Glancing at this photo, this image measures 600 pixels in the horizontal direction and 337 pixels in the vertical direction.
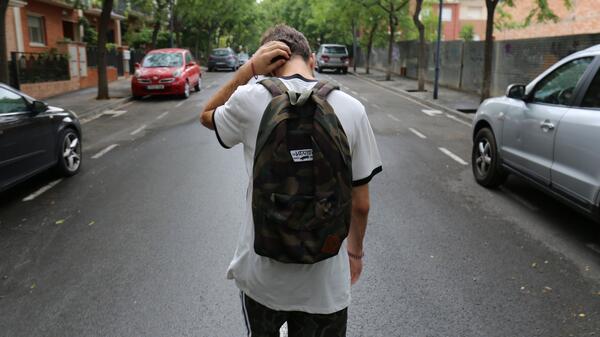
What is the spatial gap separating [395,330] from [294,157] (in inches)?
86.8

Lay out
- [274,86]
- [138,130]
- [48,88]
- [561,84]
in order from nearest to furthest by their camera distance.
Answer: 1. [274,86]
2. [561,84]
3. [138,130]
4. [48,88]

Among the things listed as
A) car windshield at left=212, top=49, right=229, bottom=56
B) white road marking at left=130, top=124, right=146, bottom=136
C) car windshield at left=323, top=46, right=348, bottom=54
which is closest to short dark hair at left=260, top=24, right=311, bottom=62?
white road marking at left=130, top=124, right=146, bottom=136

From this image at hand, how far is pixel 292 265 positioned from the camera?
1908mm

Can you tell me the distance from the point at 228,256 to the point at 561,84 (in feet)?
12.7

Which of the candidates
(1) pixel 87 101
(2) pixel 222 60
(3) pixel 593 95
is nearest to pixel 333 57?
(2) pixel 222 60

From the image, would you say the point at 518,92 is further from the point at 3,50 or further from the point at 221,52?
the point at 221,52

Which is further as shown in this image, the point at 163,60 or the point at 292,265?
the point at 163,60

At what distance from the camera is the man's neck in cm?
197

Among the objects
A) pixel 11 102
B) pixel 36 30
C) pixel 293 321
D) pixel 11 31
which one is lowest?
pixel 293 321

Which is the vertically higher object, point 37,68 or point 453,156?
point 37,68

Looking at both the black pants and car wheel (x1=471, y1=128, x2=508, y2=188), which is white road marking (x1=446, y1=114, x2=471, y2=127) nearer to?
car wheel (x1=471, y1=128, x2=508, y2=188)

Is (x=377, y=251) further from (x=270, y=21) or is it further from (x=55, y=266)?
(x=270, y=21)

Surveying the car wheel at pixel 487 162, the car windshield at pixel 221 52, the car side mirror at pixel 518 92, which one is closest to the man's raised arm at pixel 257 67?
the car side mirror at pixel 518 92

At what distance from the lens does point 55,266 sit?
4.65 metres
